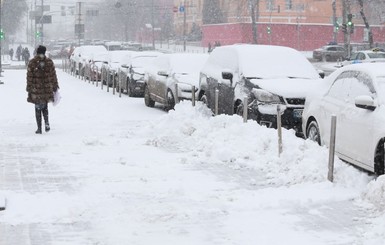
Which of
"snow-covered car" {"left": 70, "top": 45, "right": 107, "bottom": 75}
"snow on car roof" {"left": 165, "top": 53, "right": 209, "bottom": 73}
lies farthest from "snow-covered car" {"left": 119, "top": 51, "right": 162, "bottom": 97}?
"snow-covered car" {"left": 70, "top": 45, "right": 107, "bottom": 75}

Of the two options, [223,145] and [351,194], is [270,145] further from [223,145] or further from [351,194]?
[351,194]

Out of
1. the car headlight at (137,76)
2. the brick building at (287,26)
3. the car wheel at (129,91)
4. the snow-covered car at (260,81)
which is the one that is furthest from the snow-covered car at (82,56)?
the brick building at (287,26)

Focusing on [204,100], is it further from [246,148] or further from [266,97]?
[246,148]

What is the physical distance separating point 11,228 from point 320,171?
381cm

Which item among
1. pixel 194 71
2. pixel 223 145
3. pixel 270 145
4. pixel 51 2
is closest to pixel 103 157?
pixel 223 145

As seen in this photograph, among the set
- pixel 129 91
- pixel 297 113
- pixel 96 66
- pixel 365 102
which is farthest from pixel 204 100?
pixel 96 66

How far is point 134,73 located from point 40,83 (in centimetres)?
1057

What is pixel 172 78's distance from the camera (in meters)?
18.7

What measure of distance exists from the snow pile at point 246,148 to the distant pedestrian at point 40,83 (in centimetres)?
213

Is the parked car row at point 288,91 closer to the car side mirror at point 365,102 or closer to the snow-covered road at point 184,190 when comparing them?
the car side mirror at point 365,102

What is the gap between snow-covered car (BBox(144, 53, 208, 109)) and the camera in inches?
712

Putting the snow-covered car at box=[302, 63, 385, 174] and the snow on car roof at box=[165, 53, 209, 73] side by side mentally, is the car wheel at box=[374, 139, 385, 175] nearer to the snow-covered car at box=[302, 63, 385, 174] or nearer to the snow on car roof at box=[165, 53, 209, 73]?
the snow-covered car at box=[302, 63, 385, 174]

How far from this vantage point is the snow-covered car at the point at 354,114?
8.51 m

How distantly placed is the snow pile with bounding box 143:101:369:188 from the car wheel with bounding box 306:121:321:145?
351 mm
